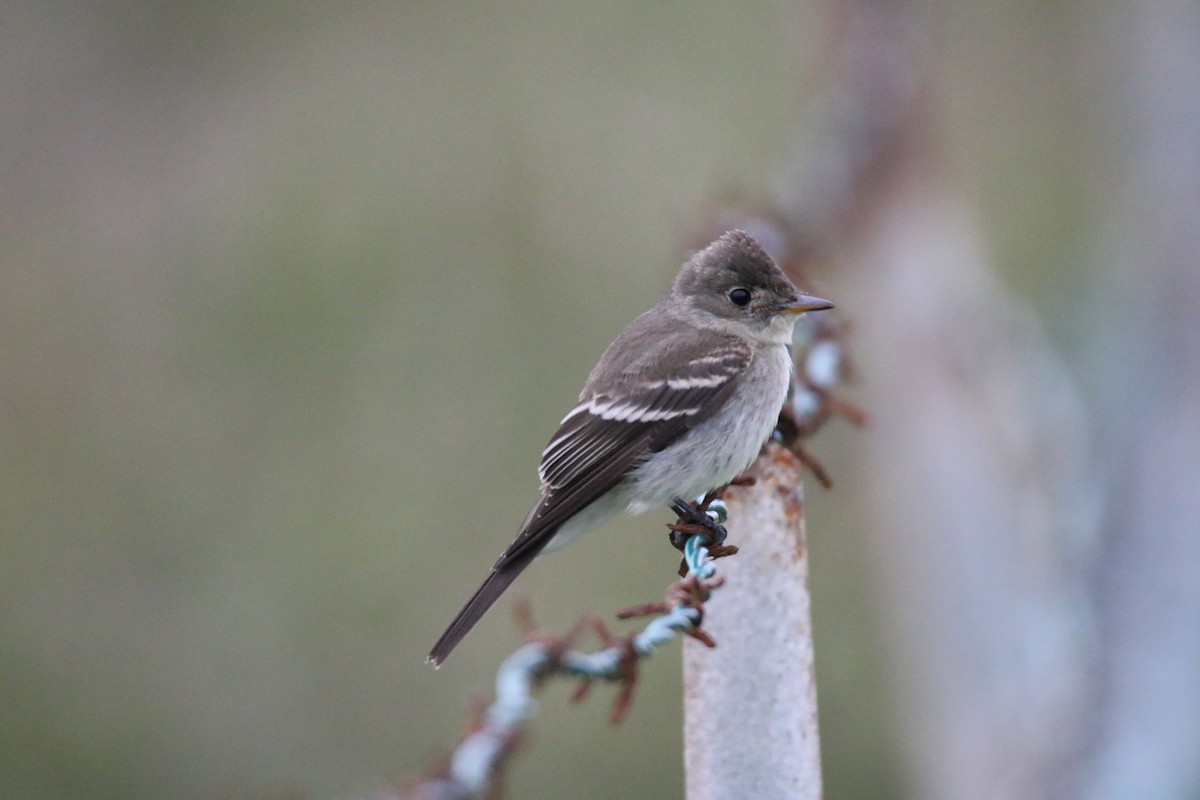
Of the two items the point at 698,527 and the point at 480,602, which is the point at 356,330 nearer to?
the point at 480,602

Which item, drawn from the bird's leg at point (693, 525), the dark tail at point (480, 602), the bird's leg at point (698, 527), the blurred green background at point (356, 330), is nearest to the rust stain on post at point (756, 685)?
the bird's leg at point (698, 527)

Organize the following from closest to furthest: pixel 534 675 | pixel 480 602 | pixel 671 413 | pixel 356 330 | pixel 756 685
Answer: pixel 534 675, pixel 756 685, pixel 480 602, pixel 671 413, pixel 356 330

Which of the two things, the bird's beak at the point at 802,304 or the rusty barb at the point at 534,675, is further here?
the bird's beak at the point at 802,304

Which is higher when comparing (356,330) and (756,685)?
(756,685)

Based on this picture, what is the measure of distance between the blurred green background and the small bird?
8.89ft

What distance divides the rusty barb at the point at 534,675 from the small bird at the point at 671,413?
969mm

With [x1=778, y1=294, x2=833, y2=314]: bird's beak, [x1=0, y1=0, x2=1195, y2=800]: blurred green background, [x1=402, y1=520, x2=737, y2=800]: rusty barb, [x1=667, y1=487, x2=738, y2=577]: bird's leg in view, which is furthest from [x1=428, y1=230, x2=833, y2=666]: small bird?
[x1=0, y1=0, x2=1195, y2=800]: blurred green background

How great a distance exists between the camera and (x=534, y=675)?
209 cm

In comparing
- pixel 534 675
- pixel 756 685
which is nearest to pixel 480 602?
pixel 756 685

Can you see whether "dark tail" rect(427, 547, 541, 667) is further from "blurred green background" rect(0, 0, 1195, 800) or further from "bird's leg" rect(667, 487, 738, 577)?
"blurred green background" rect(0, 0, 1195, 800)

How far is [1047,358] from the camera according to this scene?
7.40m

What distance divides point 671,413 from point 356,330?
4.63 m

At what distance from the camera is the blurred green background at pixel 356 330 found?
7.26 meters

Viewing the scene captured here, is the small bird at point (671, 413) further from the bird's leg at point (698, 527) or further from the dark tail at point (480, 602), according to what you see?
the bird's leg at point (698, 527)
